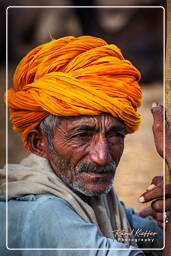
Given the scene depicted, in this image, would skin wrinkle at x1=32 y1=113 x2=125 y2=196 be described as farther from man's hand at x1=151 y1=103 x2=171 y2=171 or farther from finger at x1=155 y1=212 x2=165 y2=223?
finger at x1=155 y1=212 x2=165 y2=223

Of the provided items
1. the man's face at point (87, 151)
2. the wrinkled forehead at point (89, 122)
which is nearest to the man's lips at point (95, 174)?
the man's face at point (87, 151)

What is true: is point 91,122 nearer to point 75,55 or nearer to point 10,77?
point 75,55

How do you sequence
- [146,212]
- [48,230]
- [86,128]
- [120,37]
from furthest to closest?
[146,212] < [120,37] < [86,128] < [48,230]

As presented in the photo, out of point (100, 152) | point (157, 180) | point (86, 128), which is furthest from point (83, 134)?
point (157, 180)

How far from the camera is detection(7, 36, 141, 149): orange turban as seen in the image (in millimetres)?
2898

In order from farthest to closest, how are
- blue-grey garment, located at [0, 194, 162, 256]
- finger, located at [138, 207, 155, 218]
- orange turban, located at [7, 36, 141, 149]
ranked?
finger, located at [138, 207, 155, 218] → orange turban, located at [7, 36, 141, 149] → blue-grey garment, located at [0, 194, 162, 256]

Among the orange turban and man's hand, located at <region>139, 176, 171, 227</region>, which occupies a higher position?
the orange turban

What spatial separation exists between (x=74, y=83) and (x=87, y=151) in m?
0.39

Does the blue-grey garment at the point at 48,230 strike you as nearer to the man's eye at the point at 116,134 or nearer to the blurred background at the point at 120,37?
the blurred background at the point at 120,37

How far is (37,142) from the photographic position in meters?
3.10

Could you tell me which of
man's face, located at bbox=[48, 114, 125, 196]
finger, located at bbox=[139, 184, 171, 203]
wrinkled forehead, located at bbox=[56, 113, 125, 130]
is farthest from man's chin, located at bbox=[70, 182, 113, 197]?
wrinkled forehead, located at bbox=[56, 113, 125, 130]

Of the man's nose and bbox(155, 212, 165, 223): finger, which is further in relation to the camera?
bbox(155, 212, 165, 223): finger

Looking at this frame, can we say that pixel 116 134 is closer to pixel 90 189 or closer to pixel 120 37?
pixel 90 189

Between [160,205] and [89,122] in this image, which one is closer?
[89,122]
